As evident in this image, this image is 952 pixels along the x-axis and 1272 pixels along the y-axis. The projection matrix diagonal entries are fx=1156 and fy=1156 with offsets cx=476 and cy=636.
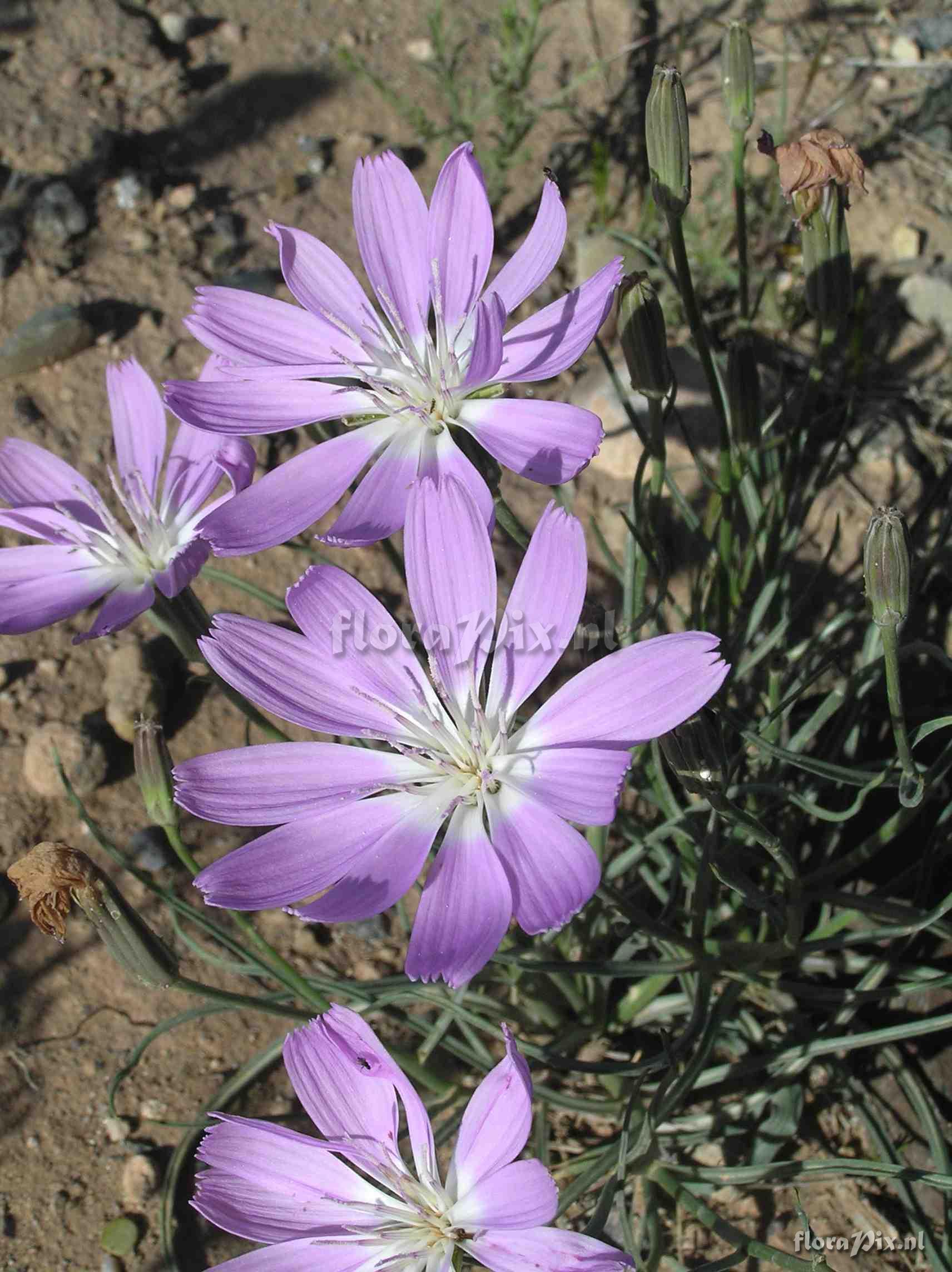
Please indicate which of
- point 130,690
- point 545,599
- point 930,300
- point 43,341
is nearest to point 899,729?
point 545,599

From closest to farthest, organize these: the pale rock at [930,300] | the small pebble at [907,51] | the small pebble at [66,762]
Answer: the small pebble at [66,762] < the pale rock at [930,300] < the small pebble at [907,51]

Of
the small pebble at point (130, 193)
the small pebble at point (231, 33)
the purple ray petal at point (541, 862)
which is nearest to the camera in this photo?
the purple ray petal at point (541, 862)

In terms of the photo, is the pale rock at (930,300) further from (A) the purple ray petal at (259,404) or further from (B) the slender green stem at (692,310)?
(A) the purple ray petal at (259,404)

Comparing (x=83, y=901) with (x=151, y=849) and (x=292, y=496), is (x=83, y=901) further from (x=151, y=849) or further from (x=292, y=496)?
(x=151, y=849)

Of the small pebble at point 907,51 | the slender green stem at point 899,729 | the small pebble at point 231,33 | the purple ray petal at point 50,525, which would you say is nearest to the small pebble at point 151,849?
the purple ray petal at point 50,525

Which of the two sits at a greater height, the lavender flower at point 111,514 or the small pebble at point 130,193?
the small pebble at point 130,193

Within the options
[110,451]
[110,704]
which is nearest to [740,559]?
[110,704]
